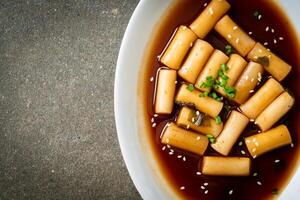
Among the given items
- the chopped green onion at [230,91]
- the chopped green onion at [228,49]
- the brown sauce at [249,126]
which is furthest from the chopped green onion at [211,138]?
the chopped green onion at [228,49]

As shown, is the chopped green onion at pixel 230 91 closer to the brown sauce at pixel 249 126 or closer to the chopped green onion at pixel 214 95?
the chopped green onion at pixel 214 95

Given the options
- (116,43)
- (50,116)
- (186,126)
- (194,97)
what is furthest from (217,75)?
(50,116)

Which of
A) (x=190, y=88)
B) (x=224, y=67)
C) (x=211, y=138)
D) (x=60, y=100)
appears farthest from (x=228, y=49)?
(x=60, y=100)

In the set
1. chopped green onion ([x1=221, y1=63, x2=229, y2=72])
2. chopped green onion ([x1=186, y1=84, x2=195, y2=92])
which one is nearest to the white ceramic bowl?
chopped green onion ([x1=186, y1=84, x2=195, y2=92])

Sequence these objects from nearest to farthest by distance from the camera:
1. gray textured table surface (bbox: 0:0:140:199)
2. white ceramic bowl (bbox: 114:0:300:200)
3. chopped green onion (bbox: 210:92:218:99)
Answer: white ceramic bowl (bbox: 114:0:300:200) < chopped green onion (bbox: 210:92:218:99) < gray textured table surface (bbox: 0:0:140:199)

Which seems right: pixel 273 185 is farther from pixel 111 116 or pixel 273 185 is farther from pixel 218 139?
pixel 111 116

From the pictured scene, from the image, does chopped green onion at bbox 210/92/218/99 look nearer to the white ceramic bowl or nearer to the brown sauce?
the brown sauce

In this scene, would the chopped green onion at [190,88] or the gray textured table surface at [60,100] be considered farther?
the gray textured table surface at [60,100]
